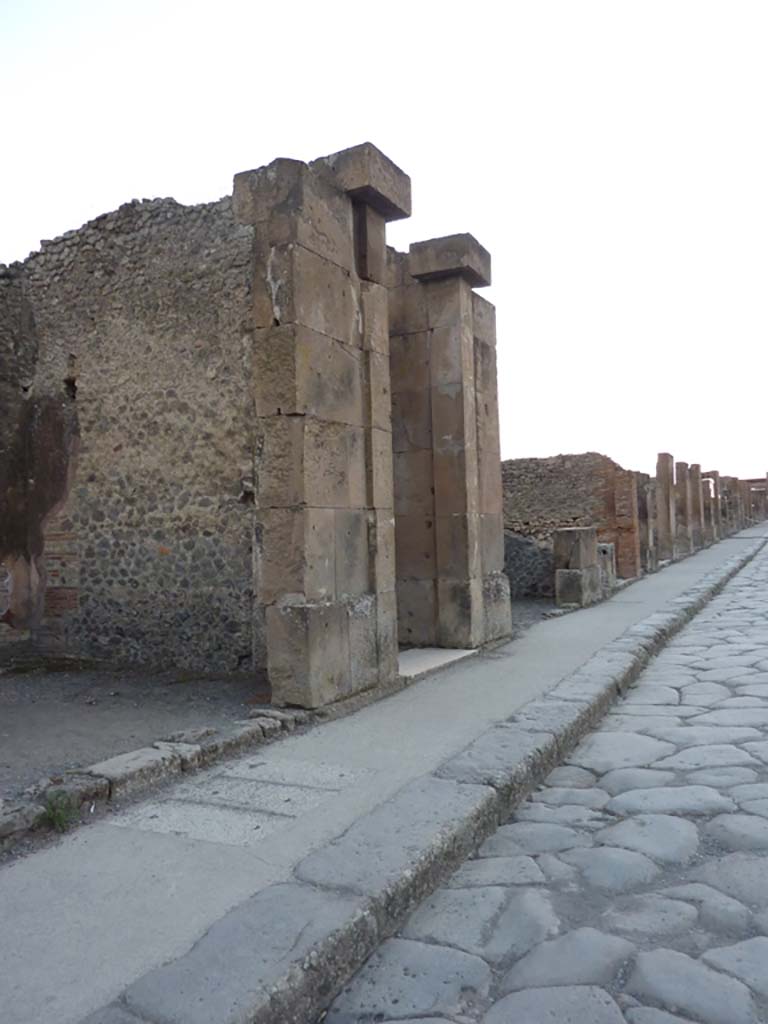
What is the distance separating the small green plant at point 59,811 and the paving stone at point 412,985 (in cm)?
148

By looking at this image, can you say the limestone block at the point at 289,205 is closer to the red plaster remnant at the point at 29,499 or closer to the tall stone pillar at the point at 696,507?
the red plaster remnant at the point at 29,499

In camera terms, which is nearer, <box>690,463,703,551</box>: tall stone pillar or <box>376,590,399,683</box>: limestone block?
<box>376,590,399,683</box>: limestone block

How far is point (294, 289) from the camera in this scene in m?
5.05

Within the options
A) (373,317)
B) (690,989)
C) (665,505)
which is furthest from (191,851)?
(665,505)

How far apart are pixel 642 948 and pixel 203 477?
5769 mm

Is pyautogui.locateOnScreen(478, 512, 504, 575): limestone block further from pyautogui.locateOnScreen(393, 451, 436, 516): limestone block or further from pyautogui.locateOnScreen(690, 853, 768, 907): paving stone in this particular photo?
pyautogui.locateOnScreen(690, 853, 768, 907): paving stone

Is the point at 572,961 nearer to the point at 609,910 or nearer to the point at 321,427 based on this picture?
the point at 609,910

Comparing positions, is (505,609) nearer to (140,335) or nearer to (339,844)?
(140,335)

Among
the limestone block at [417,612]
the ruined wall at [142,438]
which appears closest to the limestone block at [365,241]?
the ruined wall at [142,438]

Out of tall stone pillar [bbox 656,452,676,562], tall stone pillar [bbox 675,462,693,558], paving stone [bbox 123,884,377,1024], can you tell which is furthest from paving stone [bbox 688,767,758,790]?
tall stone pillar [bbox 675,462,693,558]

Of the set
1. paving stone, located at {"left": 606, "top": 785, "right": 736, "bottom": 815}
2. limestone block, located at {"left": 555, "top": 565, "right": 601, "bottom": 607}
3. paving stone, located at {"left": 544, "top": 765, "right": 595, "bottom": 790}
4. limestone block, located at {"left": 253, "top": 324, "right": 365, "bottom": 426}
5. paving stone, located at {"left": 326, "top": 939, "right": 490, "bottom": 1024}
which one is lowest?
paving stone, located at {"left": 326, "top": 939, "right": 490, "bottom": 1024}

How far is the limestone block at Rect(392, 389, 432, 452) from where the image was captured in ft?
25.4

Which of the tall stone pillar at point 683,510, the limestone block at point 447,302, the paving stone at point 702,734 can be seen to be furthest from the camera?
the tall stone pillar at point 683,510

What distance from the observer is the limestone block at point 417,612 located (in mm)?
7602
